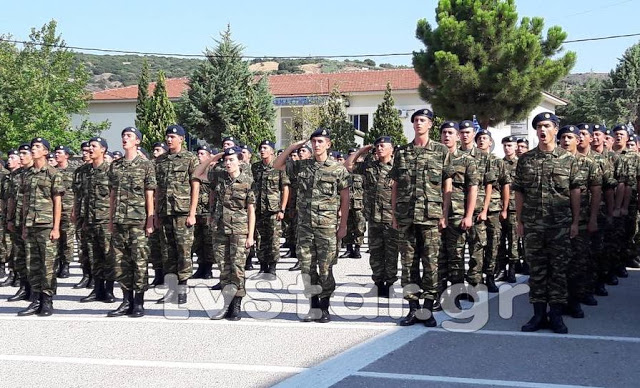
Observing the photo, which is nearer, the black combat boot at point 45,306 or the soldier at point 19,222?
the black combat boot at point 45,306

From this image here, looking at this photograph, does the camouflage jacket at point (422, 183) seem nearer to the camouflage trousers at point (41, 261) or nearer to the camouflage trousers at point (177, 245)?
the camouflage trousers at point (177, 245)

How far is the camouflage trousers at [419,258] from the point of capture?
706 centimetres

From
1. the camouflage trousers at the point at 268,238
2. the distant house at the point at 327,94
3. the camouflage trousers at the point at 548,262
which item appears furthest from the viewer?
the distant house at the point at 327,94

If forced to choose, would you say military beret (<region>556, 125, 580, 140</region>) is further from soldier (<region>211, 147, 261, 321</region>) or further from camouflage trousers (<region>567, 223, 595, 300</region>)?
soldier (<region>211, 147, 261, 321</region>)

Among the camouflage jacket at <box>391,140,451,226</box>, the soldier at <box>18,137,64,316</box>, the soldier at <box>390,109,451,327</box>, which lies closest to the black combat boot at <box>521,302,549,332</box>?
the soldier at <box>390,109,451,327</box>

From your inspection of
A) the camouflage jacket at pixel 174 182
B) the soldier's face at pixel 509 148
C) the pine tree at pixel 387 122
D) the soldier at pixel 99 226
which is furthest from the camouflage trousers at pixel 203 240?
the pine tree at pixel 387 122

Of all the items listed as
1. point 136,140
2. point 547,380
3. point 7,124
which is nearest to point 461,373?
point 547,380

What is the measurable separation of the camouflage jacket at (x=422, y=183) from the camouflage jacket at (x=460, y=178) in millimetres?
140

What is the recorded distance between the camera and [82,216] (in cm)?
983

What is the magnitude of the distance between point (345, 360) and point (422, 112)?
2.54 m

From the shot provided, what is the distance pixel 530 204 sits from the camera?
6.90 m

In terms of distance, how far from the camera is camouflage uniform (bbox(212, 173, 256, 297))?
7527 mm

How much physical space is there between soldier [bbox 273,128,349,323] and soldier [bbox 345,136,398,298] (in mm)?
1136

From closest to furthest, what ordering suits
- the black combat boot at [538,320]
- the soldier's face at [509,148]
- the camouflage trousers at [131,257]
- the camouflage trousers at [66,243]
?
the black combat boot at [538,320], the camouflage trousers at [131,257], the soldier's face at [509,148], the camouflage trousers at [66,243]
